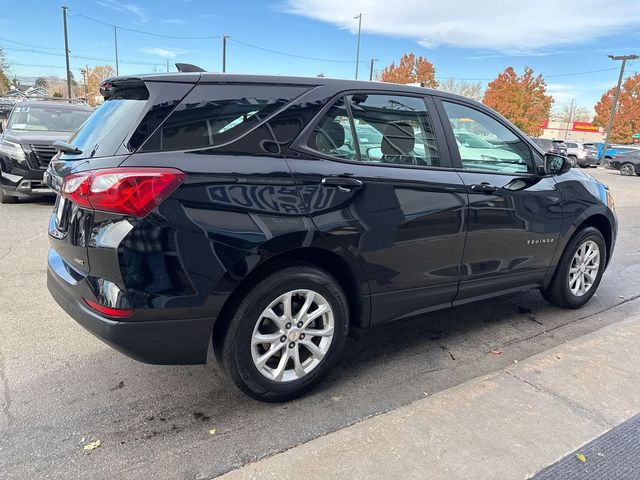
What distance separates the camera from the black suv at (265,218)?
7.69 ft

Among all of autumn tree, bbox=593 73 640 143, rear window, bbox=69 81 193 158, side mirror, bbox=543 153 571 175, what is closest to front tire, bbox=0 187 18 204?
rear window, bbox=69 81 193 158

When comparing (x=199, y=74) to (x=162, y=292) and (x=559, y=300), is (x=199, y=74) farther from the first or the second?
(x=559, y=300)

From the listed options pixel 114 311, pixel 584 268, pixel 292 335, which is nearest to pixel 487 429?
pixel 292 335

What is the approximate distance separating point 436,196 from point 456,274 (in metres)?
0.62

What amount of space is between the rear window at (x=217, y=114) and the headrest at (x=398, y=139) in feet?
2.23

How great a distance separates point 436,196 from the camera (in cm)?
317

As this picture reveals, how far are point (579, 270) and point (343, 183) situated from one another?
9.33 ft

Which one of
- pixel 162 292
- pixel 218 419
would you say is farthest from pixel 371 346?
pixel 162 292

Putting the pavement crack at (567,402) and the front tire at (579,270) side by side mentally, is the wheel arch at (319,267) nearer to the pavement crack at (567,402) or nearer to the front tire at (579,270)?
the pavement crack at (567,402)

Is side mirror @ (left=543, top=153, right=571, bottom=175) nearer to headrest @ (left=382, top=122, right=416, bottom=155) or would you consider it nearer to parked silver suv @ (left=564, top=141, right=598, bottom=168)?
headrest @ (left=382, top=122, right=416, bottom=155)

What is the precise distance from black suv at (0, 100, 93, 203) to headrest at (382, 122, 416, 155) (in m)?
6.66

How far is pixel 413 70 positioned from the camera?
49281 millimetres

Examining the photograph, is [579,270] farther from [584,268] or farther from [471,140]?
[471,140]

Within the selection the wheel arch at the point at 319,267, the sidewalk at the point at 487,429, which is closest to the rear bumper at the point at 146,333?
the wheel arch at the point at 319,267
